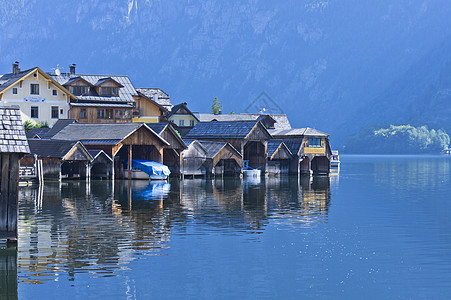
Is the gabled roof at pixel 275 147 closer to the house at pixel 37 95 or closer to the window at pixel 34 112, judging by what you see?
the house at pixel 37 95

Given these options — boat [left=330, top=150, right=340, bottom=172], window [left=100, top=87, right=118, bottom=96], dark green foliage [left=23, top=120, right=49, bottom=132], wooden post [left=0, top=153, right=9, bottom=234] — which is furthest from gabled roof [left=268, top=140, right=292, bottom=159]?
wooden post [left=0, top=153, right=9, bottom=234]

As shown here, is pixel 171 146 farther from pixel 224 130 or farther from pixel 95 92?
pixel 95 92

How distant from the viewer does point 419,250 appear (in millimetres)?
34469

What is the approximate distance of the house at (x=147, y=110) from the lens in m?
127

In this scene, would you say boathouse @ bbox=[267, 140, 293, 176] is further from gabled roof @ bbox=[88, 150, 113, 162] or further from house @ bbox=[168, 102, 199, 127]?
house @ bbox=[168, 102, 199, 127]

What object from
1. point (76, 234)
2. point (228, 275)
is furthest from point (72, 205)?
point (228, 275)

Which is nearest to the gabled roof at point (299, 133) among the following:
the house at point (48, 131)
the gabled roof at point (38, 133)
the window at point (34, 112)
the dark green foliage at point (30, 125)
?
the house at point (48, 131)

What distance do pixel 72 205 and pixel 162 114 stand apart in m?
80.0

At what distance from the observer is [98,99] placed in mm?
117250

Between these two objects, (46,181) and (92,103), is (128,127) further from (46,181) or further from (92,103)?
(92,103)

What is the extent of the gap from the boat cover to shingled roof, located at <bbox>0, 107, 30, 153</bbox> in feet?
180

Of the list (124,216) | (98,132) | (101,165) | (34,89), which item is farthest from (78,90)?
(124,216)

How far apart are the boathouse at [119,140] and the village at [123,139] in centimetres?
11

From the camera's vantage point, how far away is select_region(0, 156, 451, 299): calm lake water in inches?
1025
